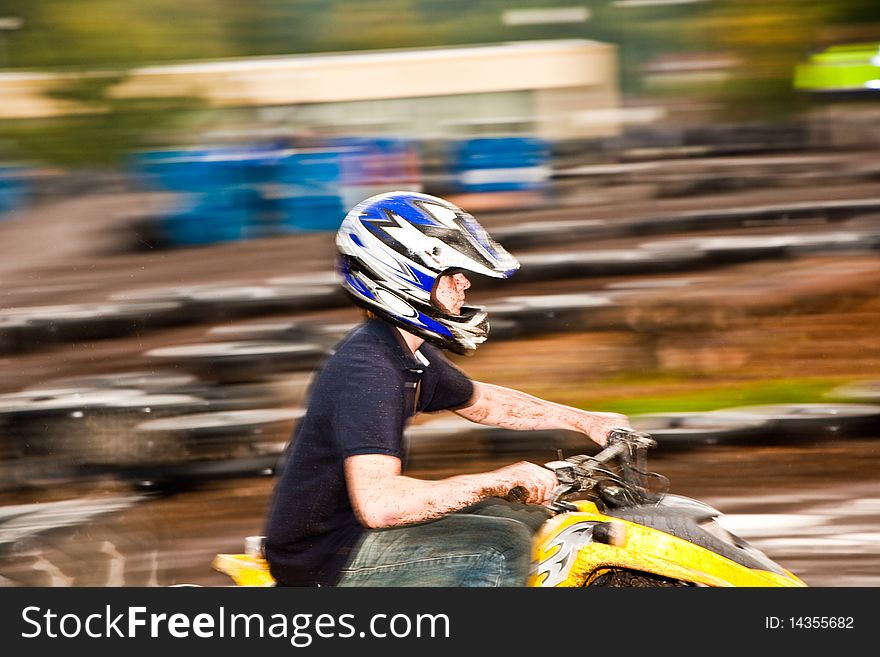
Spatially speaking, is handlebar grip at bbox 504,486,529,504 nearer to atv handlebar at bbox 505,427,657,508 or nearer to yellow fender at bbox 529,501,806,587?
atv handlebar at bbox 505,427,657,508

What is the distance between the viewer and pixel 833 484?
4180mm

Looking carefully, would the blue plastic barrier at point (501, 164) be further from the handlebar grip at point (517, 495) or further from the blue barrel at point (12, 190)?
the handlebar grip at point (517, 495)

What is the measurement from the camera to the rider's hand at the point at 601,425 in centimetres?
257

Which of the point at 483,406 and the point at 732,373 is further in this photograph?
the point at 732,373

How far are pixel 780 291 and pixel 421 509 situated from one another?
99.7 inches

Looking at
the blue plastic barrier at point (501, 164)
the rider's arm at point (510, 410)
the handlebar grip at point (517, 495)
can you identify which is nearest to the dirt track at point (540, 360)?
the blue plastic barrier at point (501, 164)

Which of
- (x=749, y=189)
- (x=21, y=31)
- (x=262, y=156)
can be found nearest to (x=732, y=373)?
(x=749, y=189)

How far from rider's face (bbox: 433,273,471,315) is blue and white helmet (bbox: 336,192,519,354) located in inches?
0.7

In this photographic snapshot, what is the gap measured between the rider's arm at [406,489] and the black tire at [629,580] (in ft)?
0.83

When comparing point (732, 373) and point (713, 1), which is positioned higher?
point (713, 1)

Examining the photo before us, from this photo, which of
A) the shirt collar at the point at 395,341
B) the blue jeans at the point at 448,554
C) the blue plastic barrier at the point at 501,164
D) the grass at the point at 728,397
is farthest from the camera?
the grass at the point at 728,397

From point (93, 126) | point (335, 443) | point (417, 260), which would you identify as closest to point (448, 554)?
point (335, 443)

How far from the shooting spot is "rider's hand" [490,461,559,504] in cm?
220

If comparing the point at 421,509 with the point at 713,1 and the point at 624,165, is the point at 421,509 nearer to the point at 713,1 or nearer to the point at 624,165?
the point at 624,165
